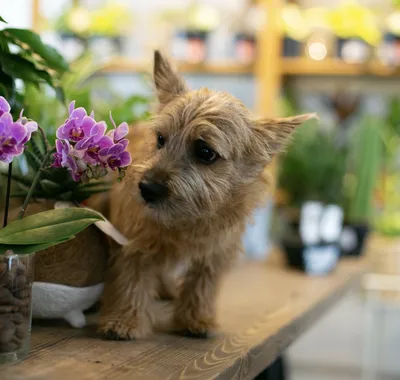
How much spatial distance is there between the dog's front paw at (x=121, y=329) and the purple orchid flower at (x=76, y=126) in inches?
14.6

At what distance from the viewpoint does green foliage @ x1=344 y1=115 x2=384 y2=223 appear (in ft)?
9.91

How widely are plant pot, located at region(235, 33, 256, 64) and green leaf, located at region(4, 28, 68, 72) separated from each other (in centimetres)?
222

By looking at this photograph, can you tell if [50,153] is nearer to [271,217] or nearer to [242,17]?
[271,217]

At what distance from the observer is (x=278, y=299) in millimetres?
1893

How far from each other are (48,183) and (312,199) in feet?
5.66

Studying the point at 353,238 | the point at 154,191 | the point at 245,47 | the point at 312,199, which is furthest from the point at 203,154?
the point at 245,47

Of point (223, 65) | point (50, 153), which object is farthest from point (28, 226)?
point (223, 65)

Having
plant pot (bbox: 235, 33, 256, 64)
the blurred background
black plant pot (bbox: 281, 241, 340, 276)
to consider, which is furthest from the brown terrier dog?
plant pot (bbox: 235, 33, 256, 64)

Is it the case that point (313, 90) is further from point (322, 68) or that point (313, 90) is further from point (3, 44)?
point (3, 44)

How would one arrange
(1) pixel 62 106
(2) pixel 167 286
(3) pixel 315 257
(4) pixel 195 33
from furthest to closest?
(4) pixel 195 33 < (3) pixel 315 257 < (1) pixel 62 106 < (2) pixel 167 286

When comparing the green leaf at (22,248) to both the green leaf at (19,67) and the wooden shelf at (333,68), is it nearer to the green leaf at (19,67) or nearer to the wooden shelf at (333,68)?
→ the green leaf at (19,67)

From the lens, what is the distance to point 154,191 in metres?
1.21

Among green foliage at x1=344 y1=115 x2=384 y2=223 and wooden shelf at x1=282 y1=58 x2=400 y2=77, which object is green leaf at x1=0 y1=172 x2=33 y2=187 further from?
wooden shelf at x1=282 y1=58 x2=400 y2=77

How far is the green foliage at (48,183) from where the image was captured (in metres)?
1.29
